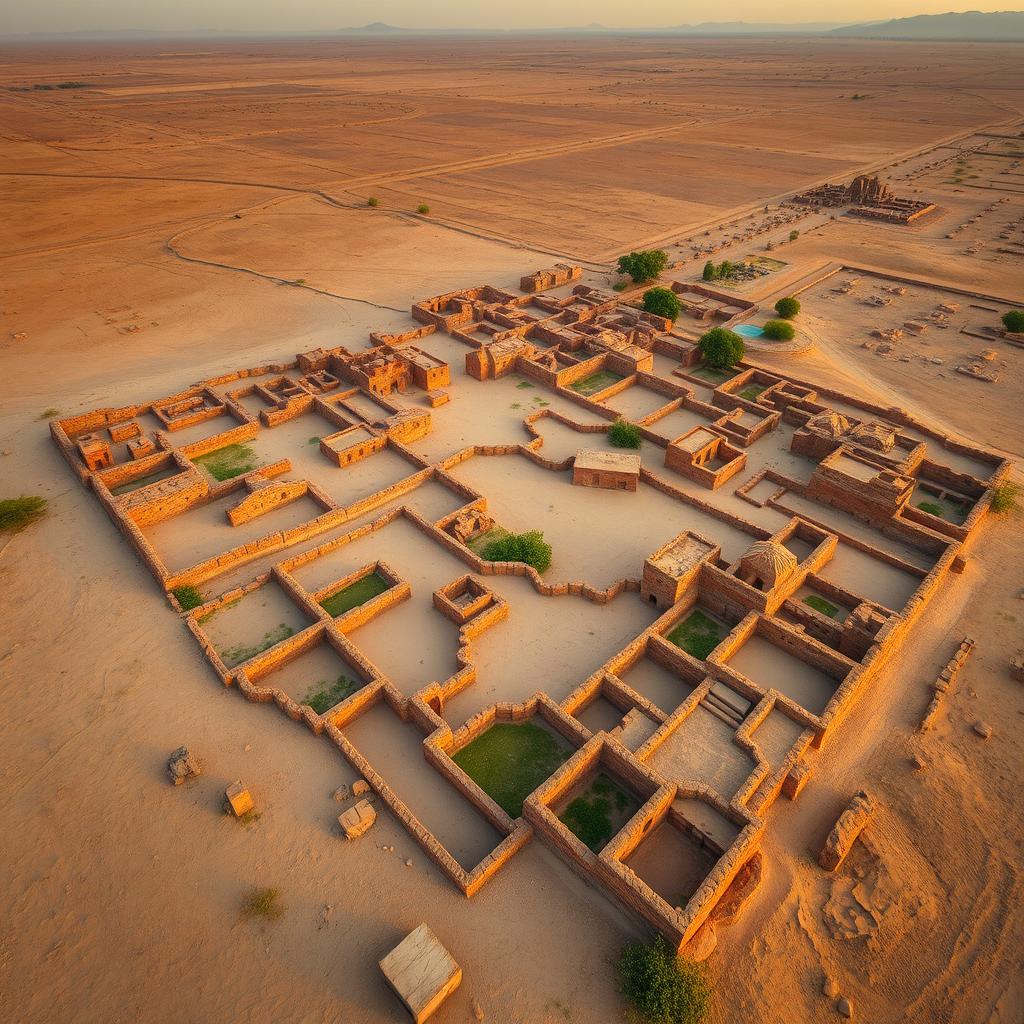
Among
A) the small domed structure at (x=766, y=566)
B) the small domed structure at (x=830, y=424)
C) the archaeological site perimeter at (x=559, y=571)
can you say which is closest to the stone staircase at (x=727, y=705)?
the archaeological site perimeter at (x=559, y=571)

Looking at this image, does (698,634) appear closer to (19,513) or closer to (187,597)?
(187,597)

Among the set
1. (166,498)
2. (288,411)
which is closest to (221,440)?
(288,411)

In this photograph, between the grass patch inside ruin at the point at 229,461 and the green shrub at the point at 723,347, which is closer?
the grass patch inside ruin at the point at 229,461

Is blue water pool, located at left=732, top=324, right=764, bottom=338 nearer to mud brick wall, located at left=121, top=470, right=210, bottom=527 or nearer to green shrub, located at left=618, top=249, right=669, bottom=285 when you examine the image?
green shrub, located at left=618, top=249, right=669, bottom=285

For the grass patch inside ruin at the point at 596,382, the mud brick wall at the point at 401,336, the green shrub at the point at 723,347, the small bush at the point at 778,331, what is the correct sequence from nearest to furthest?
1. the grass patch inside ruin at the point at 596,382
2. the green shrub at the point at 723,347
3. the mud brick wall at the point at 401,336
4. the small bush at the point at 778,331

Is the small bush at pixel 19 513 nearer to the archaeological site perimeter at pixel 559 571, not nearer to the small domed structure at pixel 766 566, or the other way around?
the archaeological site perimeter at pixel 559 571

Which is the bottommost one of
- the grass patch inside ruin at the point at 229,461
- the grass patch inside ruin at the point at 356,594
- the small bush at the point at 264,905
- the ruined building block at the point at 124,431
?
the grass patch inside ruin at the point at 356,594
